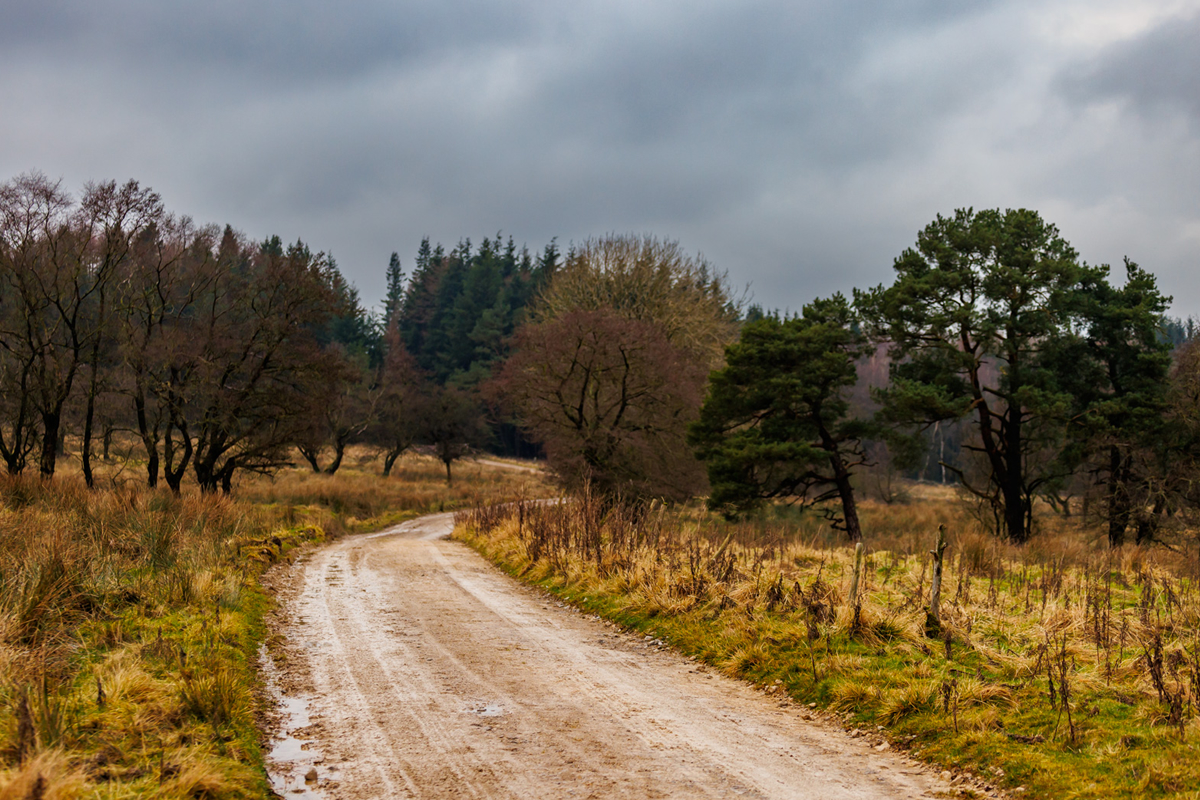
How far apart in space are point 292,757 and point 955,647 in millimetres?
6070

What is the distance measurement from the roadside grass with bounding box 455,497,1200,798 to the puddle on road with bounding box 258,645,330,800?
13.6 feet

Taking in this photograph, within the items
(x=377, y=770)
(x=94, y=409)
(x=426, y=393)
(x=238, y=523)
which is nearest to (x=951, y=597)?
(x=377, y=770)

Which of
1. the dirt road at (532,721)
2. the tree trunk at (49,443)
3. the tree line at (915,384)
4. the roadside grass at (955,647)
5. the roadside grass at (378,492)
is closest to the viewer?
the dirt road at (532,721)

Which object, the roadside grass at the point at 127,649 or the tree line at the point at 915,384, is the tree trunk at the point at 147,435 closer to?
the roadside grass at the point at 127,649

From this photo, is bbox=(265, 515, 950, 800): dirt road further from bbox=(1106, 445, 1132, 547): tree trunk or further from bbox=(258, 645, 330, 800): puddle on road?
bbox=(1106, 445, 1132, 547): tree trunk

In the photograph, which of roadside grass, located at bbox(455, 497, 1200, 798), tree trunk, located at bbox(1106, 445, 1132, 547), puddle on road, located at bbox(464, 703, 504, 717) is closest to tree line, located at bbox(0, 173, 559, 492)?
Answer: roadside grass, located at bbox(455, 497, 1200, 798)

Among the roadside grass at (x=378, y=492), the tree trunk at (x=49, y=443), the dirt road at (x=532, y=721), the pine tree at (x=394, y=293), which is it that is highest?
the pine tree at (x=394, y=293)

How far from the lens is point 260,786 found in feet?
15.1

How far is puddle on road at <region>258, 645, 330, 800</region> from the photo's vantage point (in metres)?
4.77

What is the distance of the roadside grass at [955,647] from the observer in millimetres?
5281

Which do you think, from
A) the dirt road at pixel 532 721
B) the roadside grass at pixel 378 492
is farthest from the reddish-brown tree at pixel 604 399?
the dirt road at pixel 532 721

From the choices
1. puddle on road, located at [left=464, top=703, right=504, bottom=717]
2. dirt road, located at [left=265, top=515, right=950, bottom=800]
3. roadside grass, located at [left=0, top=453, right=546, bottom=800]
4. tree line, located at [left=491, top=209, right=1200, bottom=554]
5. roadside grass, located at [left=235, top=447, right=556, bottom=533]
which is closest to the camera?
roadside grass, located at [left=0, top=453, right=546, bottom=800]

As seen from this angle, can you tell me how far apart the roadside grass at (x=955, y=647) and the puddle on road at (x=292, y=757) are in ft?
13.6

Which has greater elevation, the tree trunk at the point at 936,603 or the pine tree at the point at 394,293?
the pine tree at the point at 394,293
